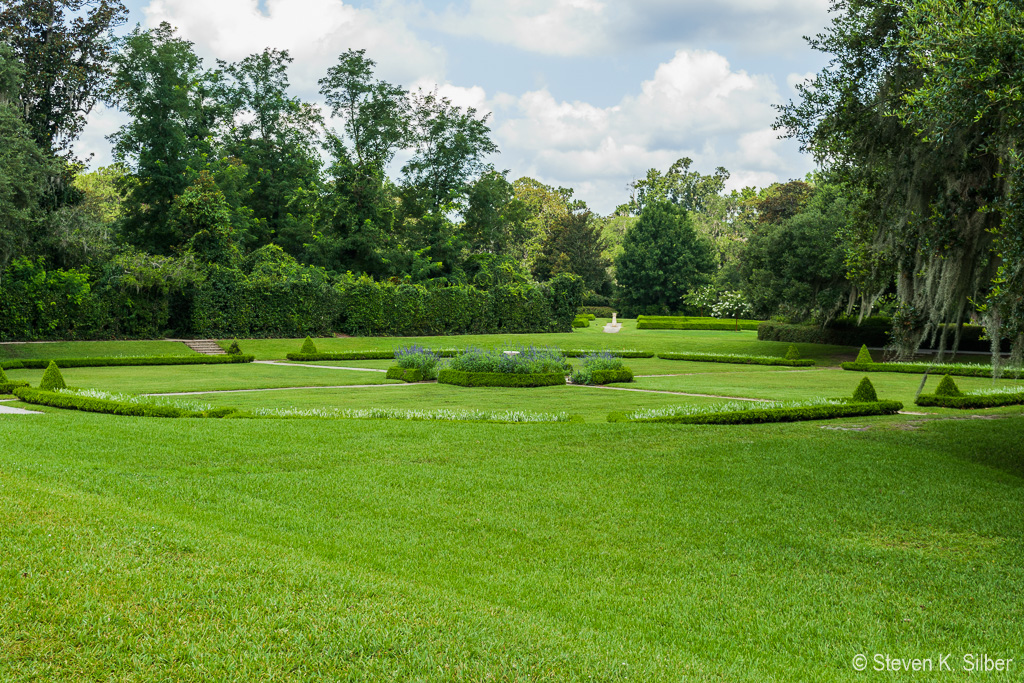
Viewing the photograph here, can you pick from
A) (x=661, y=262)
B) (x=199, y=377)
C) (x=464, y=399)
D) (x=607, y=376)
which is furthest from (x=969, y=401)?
(x=661, y=262)

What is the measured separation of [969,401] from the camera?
14383mm

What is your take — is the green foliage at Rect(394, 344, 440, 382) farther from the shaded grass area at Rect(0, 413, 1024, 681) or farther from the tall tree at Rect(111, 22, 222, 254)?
the tall tree at Rect(111, 22, 222, 254)

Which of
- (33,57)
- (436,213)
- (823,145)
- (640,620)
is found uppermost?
(33,57)

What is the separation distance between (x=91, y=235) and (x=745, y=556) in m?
32.6

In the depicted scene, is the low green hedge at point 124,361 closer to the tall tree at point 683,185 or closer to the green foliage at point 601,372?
the green foliage at point 601,372

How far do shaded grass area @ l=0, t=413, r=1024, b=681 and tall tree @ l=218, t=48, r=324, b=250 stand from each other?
3947 cm

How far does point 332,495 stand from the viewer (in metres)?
6.80

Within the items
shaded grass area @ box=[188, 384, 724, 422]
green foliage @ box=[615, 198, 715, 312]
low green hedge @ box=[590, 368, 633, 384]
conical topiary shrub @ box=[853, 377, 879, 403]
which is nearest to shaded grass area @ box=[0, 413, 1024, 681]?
conical topiary shrub @ box=[853, 377, 879, 403]

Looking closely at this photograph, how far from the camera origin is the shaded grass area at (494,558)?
3.58 metres

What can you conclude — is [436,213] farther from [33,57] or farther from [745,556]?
[745,556]

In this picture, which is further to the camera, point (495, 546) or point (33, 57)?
point (33, 57)

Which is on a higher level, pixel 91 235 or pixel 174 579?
pixel 91 235

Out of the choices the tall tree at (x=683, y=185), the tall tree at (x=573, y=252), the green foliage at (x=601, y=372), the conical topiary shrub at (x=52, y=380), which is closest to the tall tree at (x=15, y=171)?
the conical topiary shrub at (x=52, y=380)

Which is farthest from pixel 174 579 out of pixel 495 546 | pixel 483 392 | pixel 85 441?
pixel 483 392
